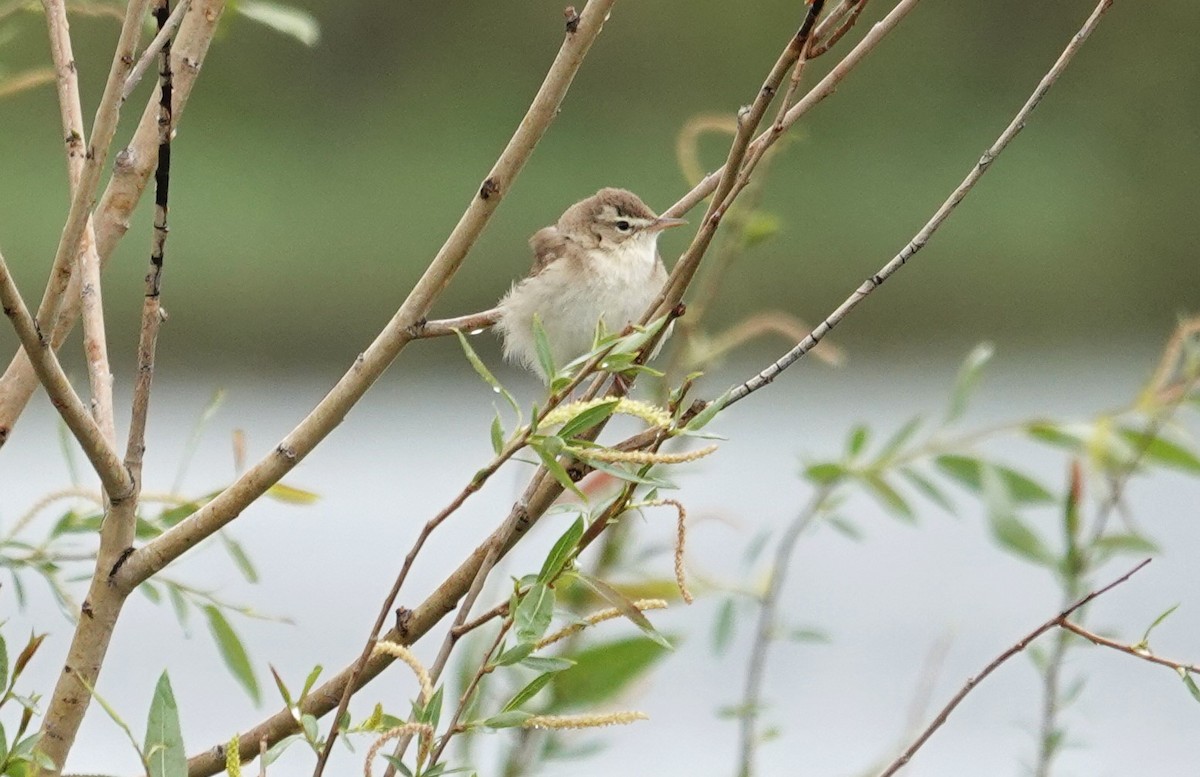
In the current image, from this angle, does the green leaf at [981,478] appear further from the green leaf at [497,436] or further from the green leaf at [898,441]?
the green leaf at [497,436]

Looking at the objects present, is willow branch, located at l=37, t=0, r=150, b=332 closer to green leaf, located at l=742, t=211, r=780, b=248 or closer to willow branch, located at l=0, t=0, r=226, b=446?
willow branch, located at l=0, t=0, r=226, b=446

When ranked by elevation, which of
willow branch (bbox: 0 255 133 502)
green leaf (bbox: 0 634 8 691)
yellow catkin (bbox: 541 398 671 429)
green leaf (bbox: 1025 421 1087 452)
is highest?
green leaf (bbox: 1025 421 1087 452)

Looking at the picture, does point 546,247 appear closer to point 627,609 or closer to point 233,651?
point 233,651

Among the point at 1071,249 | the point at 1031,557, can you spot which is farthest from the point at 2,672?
the point at 1071,249

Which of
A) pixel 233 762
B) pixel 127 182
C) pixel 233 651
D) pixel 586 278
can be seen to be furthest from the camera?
pixel 586 278

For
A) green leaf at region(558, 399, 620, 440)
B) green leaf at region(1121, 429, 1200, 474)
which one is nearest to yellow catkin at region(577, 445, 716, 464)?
green leaf at region(558, 399, 620, 440)

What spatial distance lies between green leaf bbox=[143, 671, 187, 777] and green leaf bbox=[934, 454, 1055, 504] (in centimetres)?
59

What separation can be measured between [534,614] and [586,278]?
1047 millimetres

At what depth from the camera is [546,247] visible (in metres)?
1.62

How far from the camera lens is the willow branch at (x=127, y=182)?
0.68 metres

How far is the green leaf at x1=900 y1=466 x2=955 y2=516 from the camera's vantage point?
3.12ft

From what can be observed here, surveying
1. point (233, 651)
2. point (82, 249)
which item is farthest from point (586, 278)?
point (82, 249)

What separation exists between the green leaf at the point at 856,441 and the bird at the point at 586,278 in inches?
19.5

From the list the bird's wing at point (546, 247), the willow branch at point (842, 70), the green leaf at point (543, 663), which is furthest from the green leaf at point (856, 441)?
the bird's wing at point (546, 247)
